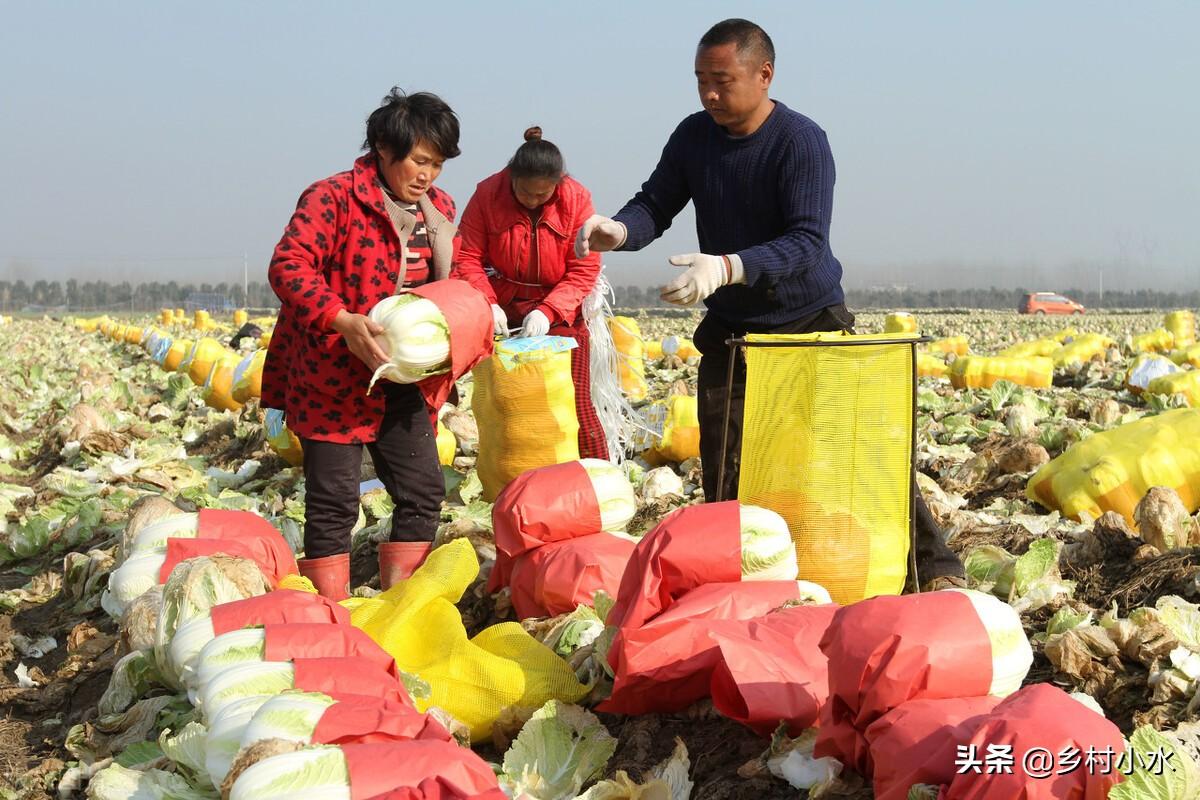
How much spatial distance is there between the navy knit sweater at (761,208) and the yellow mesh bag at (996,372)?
6709 mm

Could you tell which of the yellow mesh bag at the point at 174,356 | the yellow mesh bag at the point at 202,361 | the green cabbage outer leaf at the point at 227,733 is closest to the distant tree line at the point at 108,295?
the yellow mesh bag at the point at 174,356

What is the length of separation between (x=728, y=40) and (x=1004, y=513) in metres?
2.83

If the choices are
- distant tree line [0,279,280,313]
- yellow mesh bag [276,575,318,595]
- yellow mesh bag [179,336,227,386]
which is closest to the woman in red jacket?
yellow mesh bag [276,575,318,595]

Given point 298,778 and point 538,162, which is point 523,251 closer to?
point 538,162

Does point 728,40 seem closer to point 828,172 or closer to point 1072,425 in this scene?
point 828,172

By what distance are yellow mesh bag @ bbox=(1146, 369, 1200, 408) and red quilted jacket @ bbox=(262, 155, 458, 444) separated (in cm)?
636

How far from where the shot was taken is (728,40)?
4086 millimetres

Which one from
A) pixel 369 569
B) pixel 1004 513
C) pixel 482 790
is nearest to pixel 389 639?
pixel 482 790

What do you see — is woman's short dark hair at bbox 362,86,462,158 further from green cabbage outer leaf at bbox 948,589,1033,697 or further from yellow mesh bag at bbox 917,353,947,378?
yellow mesh bag at bbox 917,353,947,378

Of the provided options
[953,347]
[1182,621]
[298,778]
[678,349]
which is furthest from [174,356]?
[1182,621]

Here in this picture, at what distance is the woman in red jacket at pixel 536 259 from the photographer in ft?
19.4

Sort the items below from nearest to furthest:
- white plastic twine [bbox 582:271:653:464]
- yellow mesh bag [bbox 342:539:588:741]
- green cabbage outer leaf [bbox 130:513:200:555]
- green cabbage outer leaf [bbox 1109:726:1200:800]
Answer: green cabbage outer leaf [bbox 1109:726:1200:800]
yellow mesh bag [bbox 342:539:588:741]
green cabbage outer leaf [bbox 130:513:200:555]
white plastic twine [bbox 582:271:653:464]

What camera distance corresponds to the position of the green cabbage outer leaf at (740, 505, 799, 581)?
11.8ft

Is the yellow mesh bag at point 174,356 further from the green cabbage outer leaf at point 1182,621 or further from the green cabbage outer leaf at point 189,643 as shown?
the green cabbage outer leaf at point 1182,621
